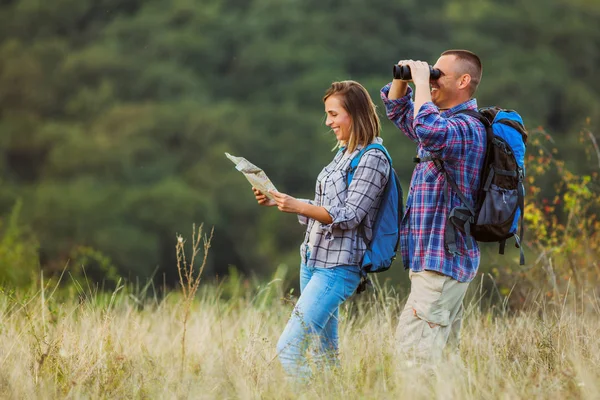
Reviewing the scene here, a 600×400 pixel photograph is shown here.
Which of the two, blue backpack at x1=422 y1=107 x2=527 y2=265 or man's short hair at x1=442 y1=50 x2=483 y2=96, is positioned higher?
man's short hair at x1=442 y1=50 x2=483 y2=96

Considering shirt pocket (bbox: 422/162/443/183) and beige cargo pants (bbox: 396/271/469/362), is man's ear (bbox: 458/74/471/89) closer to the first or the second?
shirt pocket (bbox: 422/162/443/183)

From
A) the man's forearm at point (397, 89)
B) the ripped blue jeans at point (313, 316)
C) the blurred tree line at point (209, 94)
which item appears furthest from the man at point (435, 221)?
the blurred tree line at point (209, 94)

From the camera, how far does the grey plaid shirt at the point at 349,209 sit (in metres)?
3.15

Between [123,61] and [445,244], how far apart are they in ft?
112

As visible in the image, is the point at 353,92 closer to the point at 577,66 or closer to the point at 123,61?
the point at 577,66

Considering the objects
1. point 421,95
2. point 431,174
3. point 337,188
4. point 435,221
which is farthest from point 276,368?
point 421,95

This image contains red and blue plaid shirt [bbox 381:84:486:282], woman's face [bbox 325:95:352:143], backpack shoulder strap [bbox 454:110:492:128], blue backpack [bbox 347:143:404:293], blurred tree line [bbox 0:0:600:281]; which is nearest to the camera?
red and blue plaid shirt [bbox 381:84:486:282]

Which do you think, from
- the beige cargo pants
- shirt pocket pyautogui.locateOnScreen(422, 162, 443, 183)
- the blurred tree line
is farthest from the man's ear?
the blurred tree line

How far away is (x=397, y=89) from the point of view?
10.8ft

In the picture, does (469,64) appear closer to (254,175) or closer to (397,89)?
(397,89)

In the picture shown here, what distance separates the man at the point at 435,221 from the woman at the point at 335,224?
0.56 feet

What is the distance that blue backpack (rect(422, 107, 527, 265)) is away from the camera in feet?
9.82

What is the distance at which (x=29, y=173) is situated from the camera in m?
32.5

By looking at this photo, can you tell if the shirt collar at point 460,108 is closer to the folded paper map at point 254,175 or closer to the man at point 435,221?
the man at point 435,221
